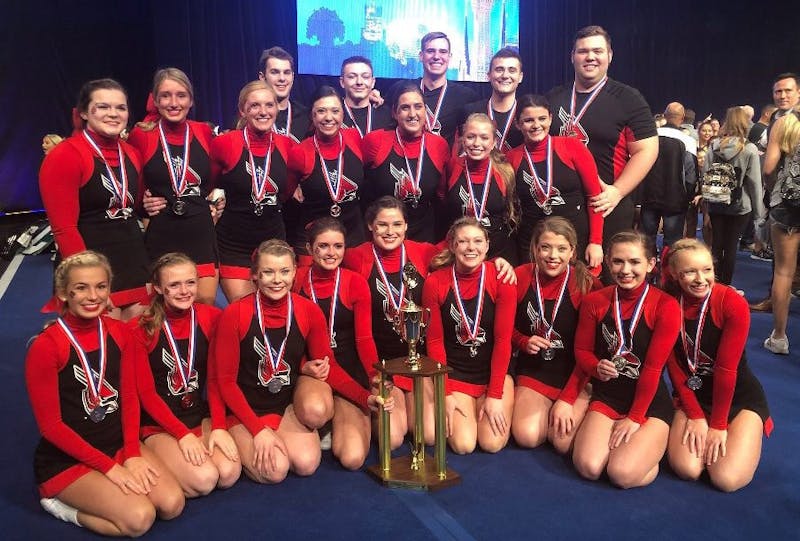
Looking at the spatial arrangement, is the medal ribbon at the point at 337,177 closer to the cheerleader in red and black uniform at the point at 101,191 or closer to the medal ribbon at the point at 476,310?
the medal ribbon at the point at 476,310

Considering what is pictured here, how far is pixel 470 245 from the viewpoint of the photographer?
10.1ft

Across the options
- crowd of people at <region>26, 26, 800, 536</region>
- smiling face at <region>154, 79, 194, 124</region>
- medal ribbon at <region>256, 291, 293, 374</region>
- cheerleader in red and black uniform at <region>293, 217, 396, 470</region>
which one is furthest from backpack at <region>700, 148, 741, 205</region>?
smiling face at <region>154, 79, 194, 124</region>

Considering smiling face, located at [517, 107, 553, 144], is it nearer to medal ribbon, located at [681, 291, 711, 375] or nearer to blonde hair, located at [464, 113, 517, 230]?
blonde hair, located at [464, 113, 517, 230]

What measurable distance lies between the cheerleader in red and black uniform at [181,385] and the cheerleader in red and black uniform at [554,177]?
1594mm

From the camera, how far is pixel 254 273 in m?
2.91

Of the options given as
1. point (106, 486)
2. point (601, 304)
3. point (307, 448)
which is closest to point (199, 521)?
point (106, 486)

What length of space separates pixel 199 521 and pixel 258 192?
59.7 inches

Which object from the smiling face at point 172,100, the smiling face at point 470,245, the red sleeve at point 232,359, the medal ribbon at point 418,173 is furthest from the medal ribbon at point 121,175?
the smiling face at point 470,245

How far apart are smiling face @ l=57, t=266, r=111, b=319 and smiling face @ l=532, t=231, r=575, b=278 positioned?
1811 millimetres

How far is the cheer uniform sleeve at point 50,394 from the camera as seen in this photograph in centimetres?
240

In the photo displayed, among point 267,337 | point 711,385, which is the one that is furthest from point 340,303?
point 711,385

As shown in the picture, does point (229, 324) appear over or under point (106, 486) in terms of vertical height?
over

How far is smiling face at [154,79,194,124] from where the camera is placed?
3045 millimetres

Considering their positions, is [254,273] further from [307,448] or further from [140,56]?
[140,56]
